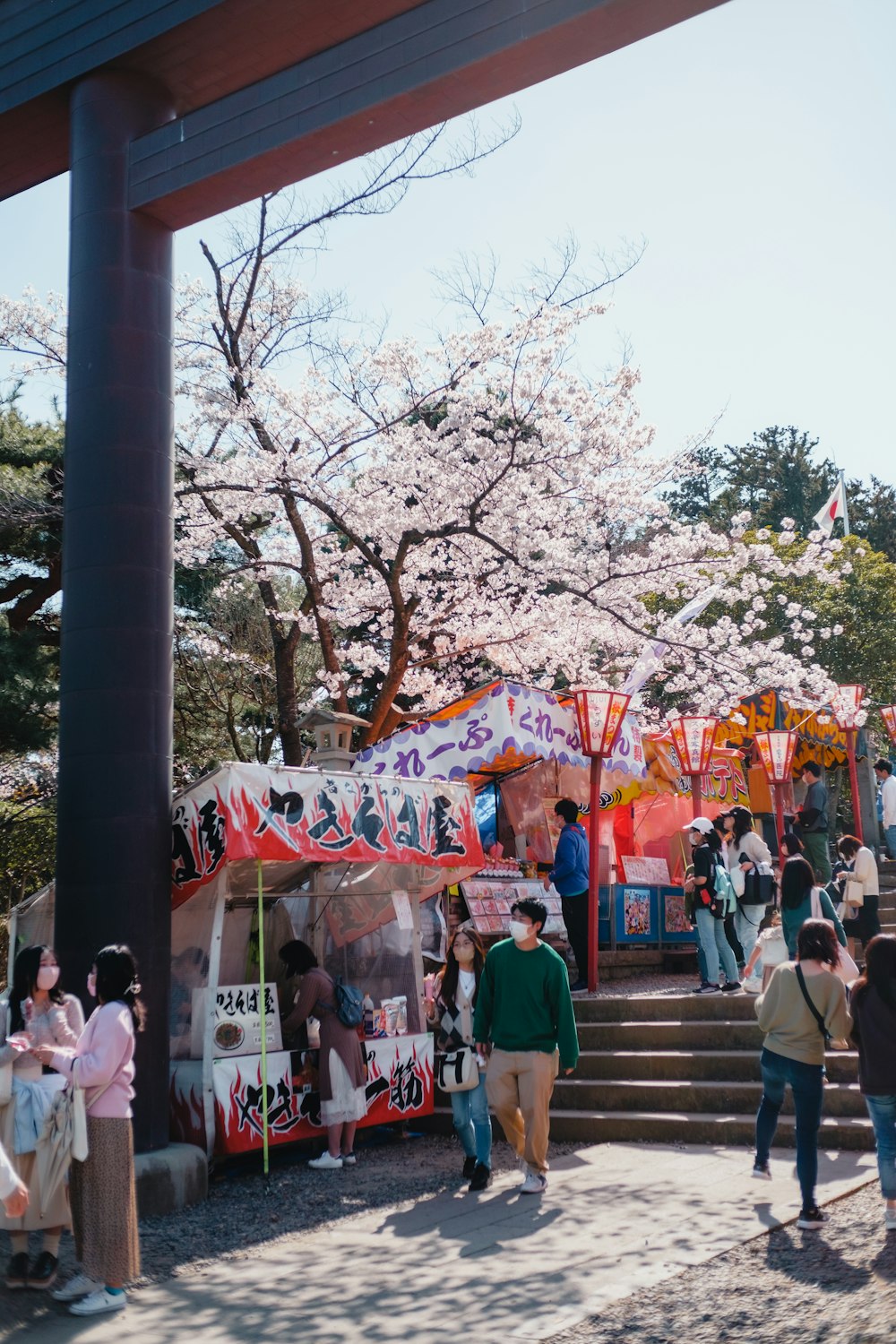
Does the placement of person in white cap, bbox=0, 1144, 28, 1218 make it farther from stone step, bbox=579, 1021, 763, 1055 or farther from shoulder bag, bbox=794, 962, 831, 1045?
stone step, bbox=579, 1021, 763, 1055

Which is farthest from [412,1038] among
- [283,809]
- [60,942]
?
[60,942]

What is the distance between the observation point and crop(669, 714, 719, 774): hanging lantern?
1561 centimetres

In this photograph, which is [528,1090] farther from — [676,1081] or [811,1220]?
[676,1081]

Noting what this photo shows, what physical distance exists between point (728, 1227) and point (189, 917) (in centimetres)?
527

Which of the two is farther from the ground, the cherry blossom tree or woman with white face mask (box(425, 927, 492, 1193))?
the cherry blossom tree

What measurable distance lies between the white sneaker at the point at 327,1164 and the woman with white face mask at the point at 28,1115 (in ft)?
10.0

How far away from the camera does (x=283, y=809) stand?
909 cm

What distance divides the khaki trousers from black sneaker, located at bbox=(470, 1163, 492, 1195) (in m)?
0.37

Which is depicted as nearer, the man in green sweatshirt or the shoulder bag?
the shoulder bag

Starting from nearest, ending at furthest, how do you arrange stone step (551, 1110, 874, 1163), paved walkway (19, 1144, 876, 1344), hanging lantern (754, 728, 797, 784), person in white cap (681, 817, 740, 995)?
paved walkway (19, 1144, 876, 1344) < stone step (551, 1110, 874, 1163) < person in white cap (681, 817, 740, 995) < hanging lantern (754, 728, 797, 784)

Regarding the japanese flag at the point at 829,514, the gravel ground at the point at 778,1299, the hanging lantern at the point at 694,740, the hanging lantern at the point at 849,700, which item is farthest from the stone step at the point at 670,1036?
the japanese flag at the point at 829,514

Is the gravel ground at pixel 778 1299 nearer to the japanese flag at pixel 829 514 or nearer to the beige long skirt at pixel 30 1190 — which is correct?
the beige long skirt at pixel 30 1190

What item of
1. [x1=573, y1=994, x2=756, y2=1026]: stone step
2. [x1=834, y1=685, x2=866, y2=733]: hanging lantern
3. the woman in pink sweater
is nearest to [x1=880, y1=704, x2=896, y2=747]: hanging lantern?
[x1=834, y1=685, x2=866, y2=733]: hanging lantern

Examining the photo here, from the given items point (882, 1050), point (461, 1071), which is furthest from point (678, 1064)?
point (882, 1050)
